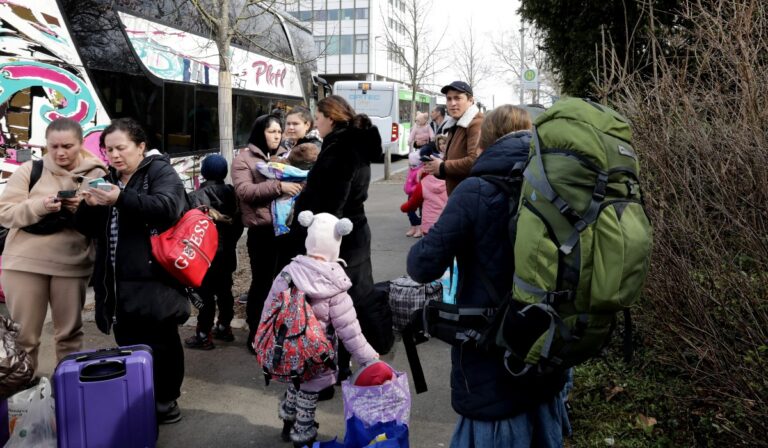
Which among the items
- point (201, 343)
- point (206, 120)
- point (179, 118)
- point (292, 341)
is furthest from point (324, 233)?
point (206, 120)

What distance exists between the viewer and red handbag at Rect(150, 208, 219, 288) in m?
3.64

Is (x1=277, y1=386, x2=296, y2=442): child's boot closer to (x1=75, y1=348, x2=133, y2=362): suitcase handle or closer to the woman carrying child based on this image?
(x1=75, y1=348, x2=133, y2=362): suitcase handle

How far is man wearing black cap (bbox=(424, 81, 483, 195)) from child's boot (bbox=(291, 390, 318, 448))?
7.26ft

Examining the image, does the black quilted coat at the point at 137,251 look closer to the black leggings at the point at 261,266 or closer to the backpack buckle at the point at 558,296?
the black leggings at the point at 261,266

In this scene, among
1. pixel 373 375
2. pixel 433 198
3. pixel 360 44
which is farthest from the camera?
pixel 360 44

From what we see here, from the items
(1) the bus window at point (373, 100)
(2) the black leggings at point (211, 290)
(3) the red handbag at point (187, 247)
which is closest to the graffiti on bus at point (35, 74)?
(2) the black leggings at point (211, 290)

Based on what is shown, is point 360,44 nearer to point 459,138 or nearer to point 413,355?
point 459,138

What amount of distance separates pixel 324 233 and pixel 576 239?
1639 millimetres

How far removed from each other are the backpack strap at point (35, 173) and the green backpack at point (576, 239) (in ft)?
9.91

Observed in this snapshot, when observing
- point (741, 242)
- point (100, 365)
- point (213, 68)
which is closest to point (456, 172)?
point (741, 242)

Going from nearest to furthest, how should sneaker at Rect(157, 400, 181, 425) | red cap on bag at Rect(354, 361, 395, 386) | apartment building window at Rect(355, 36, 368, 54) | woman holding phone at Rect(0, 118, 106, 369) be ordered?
red cap on bag at Rect(354, 361, 395, 386) → woman holding phone at Rect(0, 118, 106, 369) → sneaker at Rect(157, 400, 181, 425) → apartment building window at Rect(355, 36, 368, 54)

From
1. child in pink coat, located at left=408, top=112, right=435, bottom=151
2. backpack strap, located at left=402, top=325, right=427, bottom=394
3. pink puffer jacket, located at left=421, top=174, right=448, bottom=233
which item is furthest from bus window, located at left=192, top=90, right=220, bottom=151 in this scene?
backpack strap, located at left=402, top=325, right=427, bottom=394

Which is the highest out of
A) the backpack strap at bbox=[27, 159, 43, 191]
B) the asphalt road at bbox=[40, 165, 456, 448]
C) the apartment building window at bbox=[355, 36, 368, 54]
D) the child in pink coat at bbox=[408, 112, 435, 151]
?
the apartment building window at bbox=[355, 36, 368, 54]

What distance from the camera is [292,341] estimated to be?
325cm
